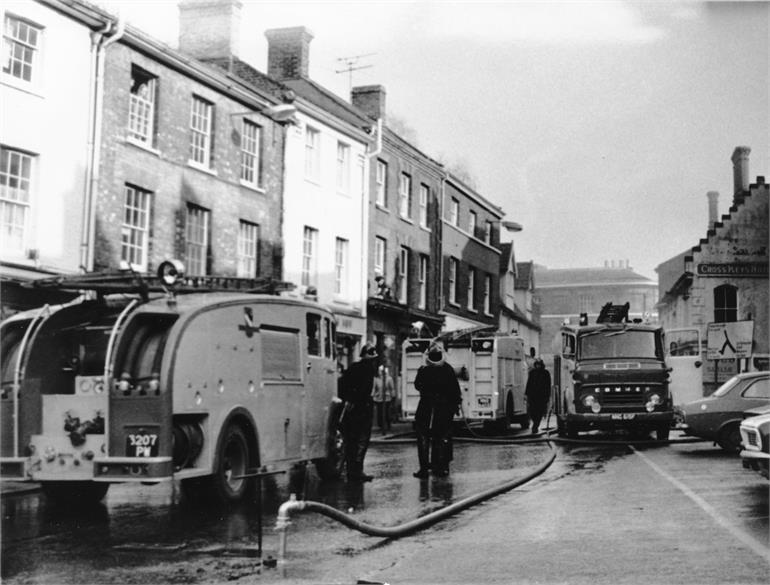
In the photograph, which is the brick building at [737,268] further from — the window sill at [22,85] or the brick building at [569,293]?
the brick building at [569,293]

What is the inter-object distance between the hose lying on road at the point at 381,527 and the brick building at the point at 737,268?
507 cm

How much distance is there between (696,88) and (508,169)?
2.41 metres

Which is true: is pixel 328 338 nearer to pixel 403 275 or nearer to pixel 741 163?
pixel 741 163

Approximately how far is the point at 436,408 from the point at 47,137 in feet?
21.2

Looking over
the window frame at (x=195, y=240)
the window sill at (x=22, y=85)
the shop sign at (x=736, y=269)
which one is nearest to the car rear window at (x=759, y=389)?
the shop sign at (x=736, y=269)

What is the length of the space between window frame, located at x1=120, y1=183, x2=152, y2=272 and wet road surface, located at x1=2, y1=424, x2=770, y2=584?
3.29 m

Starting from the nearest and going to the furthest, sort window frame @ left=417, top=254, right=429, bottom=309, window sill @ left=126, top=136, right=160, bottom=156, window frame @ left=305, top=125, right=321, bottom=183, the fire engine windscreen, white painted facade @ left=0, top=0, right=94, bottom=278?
white painted facade @ left=0, top=0, right=94, bottom=278 < window sill @ left=126, top=136, right=160, bottom=156 < the fire engine windscreen < window frame @ left=305, top=125, right=321, bottom=183 < window frame @ left=417, top=254, right=429, bottom=309

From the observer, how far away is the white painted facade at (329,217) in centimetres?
1873

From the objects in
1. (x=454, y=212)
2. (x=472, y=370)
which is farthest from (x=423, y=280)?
(x=472, y=370)

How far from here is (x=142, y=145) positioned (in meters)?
14.1

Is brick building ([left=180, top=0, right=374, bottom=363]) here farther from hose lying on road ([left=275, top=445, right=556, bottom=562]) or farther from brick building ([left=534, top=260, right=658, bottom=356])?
brick building ([left=534, top=260, right=658, bottom=356])

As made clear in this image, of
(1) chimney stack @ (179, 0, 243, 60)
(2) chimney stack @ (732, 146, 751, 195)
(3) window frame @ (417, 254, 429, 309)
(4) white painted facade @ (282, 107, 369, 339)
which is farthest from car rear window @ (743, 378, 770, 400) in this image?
(3) window frame @ (417, 254, 429, 309)

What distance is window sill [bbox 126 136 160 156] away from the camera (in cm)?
1385

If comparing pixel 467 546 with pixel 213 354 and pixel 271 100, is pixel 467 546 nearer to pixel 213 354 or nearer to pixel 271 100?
pixel 213 354
